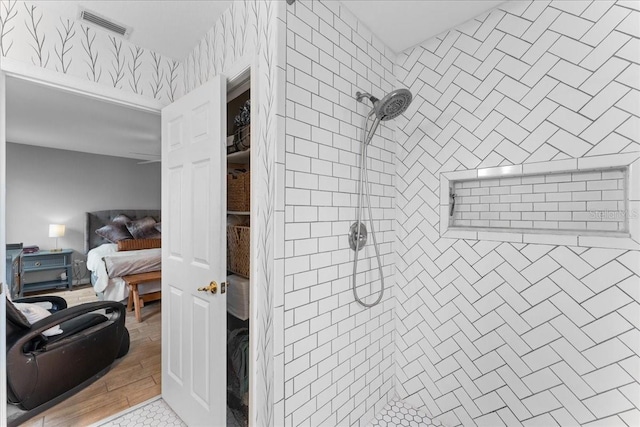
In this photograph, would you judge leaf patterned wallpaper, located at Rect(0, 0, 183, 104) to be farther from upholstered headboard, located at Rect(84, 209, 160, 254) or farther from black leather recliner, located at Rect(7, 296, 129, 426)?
upholstered headboard, located at Rect(84, 209, 160, 254)

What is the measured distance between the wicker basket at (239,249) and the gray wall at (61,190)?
4650 millimetres

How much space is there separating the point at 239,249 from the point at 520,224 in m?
1.55

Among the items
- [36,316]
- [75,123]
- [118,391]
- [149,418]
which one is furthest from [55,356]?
[75,123]

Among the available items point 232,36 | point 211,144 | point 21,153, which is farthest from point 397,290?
point 21,153

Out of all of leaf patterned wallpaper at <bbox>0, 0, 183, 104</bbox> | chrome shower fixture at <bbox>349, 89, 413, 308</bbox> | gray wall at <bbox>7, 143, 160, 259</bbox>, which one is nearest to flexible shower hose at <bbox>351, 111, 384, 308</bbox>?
chrome shower fixture at <bbox>349, 89, 413, 308</bbox>

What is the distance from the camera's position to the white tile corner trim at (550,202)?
115cm

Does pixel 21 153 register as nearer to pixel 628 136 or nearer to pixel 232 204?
pixel 232 204

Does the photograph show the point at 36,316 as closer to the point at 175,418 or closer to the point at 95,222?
the point at 175,418

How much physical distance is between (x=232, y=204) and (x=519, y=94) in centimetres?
167

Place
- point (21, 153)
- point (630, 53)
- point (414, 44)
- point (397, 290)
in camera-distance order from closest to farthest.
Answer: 1. point (630, 53)
2. point (414, 44)
3. point (397, 290)
4. point (21, 153)

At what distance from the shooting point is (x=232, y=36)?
1.44 m

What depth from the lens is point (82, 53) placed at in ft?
5.00

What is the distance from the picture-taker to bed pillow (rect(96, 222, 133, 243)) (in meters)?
4.53

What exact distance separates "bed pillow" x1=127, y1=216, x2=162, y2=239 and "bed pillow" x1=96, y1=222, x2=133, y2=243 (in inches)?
3.8
